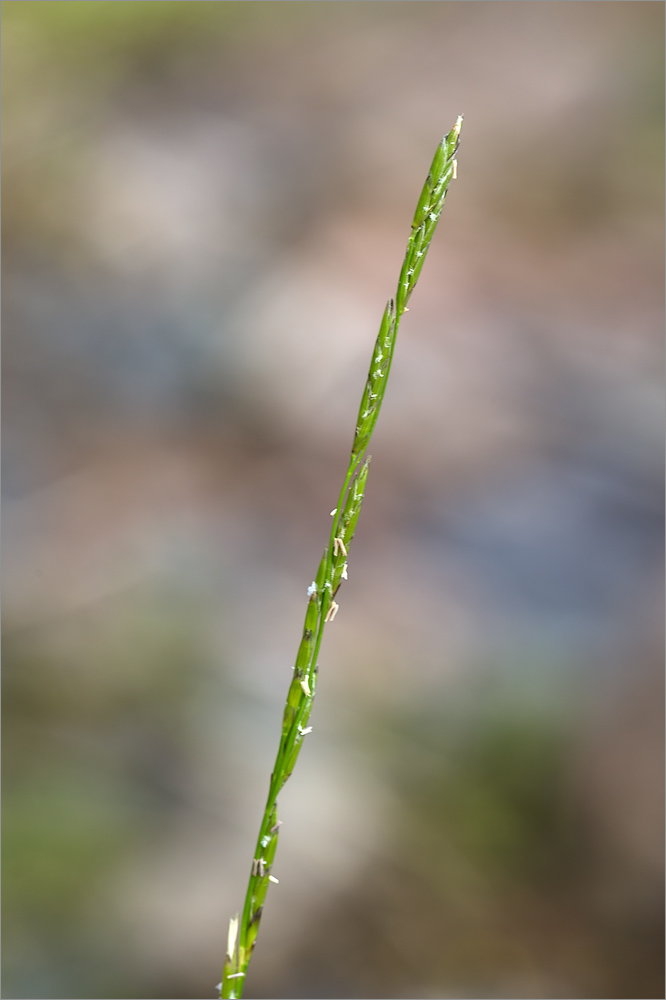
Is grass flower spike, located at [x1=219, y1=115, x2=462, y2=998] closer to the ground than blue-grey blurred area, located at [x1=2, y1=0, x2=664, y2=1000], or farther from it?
closer to the ground

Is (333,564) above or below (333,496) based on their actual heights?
below

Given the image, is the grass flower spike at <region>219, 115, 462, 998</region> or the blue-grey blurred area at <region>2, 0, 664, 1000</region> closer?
the grass flower spike at <region>219, 115, 462, 998</region>

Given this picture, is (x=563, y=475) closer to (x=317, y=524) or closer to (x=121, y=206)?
(x=317, y=524)

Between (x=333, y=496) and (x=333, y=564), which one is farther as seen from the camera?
(x=333, y=496)

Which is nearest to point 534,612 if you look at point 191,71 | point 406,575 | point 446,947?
point 406,575

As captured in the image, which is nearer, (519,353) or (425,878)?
(425,878)
